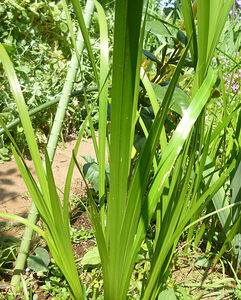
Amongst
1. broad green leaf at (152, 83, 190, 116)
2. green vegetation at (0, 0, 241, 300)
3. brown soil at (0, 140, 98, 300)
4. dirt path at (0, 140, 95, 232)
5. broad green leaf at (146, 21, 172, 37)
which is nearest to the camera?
green vegetation at (0, 0, 241, 300)

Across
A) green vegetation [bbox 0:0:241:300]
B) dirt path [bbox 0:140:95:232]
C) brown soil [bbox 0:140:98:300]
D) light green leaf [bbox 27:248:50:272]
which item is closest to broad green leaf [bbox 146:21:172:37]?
green vegetation [bbox 0:0:241:300]

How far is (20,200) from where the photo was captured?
1.77 m

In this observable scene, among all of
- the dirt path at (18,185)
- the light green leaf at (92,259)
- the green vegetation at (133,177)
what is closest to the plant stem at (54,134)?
the green vegetation at (133,177)

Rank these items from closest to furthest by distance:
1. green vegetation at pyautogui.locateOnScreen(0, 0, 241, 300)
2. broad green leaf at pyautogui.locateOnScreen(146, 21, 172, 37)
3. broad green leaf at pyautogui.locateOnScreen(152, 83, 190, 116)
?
1. green vegetation at pyautogui.locateOnScreen(0, 0, 241, 300)
2. broad green leaf at pyautogui.locateOnScreen(152, 83, 190, 116)
3. broad green leaf at pyautogui.locateOnScreen(146, 21, 172, 37)

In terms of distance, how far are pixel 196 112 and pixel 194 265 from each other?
2.46ft

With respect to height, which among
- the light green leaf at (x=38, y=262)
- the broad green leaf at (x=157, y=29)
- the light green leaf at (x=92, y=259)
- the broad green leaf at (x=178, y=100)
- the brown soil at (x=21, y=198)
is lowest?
the light green leaf at (x=92, y=259)

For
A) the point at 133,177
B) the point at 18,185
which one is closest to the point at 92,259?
the point at 133,177

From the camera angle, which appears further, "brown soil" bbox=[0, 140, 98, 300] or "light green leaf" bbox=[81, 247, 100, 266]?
"brown soil" bbox=[0, 140, 98, 300]

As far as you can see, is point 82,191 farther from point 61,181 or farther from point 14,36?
point 14,36

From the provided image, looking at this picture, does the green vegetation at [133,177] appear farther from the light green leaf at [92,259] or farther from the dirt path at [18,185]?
the dirt path at [18,185]

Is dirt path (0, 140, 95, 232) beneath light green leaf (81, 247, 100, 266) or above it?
above

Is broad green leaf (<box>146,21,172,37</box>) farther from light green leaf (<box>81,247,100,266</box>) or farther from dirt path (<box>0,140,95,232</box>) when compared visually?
dirt path (<box>0,140,95,232</box>)

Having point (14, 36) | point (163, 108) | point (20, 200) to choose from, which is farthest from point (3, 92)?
point (163, 108)

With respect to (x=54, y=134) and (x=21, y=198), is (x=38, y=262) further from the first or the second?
(x=21, y=198)
